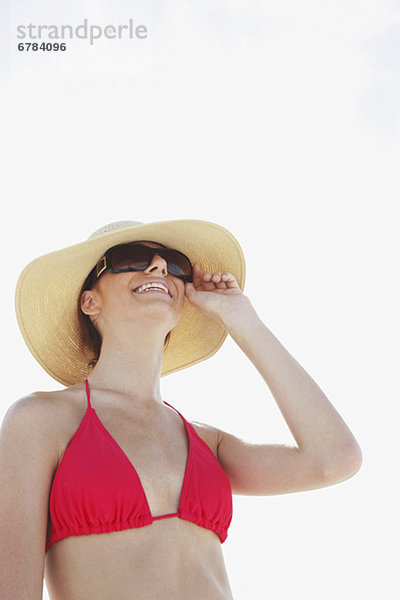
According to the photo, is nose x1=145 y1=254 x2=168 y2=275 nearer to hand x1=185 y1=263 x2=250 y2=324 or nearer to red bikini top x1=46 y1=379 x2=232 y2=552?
hand x1=185 y1=263 x2=250 y2=324

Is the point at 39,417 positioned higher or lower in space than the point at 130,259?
lower

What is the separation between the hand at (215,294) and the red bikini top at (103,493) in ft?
2.71

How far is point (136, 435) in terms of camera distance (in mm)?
2740

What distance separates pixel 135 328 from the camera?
123 inches

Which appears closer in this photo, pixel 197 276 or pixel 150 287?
pixel 150 287

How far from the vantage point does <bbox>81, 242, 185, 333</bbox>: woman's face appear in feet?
10.2

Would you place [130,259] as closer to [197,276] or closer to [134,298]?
[134,298]

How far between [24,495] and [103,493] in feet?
0.91

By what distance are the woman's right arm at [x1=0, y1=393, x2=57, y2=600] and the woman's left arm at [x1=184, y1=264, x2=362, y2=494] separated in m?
0.93

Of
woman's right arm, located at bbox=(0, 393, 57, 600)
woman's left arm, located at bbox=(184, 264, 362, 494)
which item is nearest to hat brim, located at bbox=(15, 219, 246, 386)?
woman's left arm, located at bbox=(184, 264, 362, 494)

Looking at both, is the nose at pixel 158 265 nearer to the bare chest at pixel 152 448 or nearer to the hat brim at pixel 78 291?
the hat brim at pixel 78 291

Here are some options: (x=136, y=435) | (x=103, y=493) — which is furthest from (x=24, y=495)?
(x=136, y=435)

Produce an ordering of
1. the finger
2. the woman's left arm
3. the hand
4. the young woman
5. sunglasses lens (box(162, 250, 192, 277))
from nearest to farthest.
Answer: the young woman → the woman's left arm → the hand → sunglasses lens (box(162, 250, 192, 277)) → the finger

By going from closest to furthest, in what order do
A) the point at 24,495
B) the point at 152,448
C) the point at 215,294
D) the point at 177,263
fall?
the point at 24,495 < the point at 152,448 < the point at 215,294 < the point at 177,263
